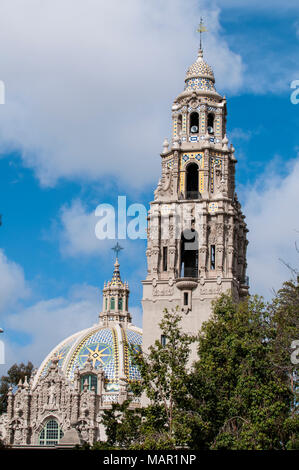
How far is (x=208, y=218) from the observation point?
51.9 m

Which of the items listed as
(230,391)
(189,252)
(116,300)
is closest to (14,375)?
(116,300)

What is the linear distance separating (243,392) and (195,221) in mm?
17643

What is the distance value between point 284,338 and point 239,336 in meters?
3.80

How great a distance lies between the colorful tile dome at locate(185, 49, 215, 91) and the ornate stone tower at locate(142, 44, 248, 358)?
0.20ft

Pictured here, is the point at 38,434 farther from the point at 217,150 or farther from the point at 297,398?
the point at 297,398

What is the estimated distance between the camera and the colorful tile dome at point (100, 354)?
62.8 meters

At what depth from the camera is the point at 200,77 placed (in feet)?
183

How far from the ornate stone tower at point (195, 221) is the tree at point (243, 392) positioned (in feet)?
→ 36.3

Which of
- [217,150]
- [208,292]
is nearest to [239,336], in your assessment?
[208,292]

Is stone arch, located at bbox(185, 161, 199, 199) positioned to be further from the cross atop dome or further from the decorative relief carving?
the cross atop dome

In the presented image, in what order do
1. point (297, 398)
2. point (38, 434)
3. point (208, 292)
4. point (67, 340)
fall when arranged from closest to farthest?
point (297, 398), point (208, 292), point (38, 434), point (67, 340)

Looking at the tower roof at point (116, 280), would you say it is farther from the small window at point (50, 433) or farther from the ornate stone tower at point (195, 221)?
the ornate stone tower at point (195, 221)

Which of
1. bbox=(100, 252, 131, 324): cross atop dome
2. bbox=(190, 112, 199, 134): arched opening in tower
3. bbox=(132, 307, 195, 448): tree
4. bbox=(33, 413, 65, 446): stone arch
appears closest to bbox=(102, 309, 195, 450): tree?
bbox=(132, 307, 195, 448): tree

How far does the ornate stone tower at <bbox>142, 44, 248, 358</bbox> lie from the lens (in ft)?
166
